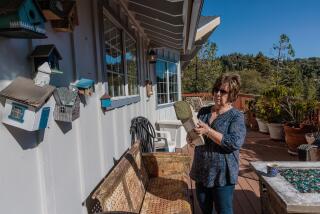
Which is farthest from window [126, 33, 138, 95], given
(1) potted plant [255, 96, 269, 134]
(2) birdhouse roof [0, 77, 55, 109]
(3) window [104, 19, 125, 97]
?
(1) potted plant [255, 96, 269, 134]

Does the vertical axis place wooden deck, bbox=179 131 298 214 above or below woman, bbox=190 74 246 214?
below

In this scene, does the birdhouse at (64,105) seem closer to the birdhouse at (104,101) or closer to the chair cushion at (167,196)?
the birdhouse at (104,101)

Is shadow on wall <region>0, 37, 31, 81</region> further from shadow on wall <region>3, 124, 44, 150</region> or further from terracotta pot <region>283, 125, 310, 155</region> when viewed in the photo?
terracotta pot <region>283, 125, 310, 155</region>

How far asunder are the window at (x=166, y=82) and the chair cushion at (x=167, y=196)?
11.3 ft

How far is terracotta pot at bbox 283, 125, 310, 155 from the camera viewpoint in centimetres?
464

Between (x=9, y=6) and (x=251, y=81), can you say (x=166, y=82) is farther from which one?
(x=251, y=81)

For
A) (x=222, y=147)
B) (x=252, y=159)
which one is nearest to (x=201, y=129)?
(x=222, y=147)

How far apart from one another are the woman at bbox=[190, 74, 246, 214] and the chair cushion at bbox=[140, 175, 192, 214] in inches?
12.7

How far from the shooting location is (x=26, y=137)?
3.42 feet

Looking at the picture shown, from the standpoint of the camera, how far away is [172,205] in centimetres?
212

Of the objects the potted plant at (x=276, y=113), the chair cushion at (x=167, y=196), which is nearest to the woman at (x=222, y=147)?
the chair cushion at (x=167, y=196)

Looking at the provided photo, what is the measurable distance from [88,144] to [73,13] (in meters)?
0.86

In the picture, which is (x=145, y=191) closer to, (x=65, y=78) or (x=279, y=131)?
(x=65, y=78)

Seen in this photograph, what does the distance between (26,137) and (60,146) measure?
0.30 meters
